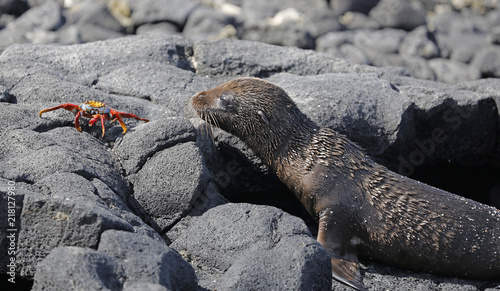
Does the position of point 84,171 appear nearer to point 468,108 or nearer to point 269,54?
point 269,54

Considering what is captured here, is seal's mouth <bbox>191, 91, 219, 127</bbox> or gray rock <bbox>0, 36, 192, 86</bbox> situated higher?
seal's mouth <bbox>191, 91, 219, 127</bbox>

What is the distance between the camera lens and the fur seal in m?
6.30

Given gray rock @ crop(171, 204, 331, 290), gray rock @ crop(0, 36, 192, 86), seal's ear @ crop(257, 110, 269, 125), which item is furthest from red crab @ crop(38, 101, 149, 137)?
gray rock @ crop(171, 204, 331, 290)

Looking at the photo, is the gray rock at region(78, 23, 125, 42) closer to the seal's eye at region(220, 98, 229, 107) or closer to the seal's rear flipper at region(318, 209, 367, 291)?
the seal's eye at region(220, 98, 229, 107)

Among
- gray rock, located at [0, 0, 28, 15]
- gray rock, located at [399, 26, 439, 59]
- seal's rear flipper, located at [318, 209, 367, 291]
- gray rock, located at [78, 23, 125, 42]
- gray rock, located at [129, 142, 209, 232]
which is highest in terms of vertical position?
gray rock, located at [129, 142, 209, 232]

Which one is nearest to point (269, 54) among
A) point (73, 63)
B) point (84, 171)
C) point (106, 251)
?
point (73, 63)

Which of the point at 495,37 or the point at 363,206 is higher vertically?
the point at 363,206

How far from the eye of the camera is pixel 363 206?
650 centimetres

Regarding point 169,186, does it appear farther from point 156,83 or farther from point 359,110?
point 359,110

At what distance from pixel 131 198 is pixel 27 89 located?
6.94 ft

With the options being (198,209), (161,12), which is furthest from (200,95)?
(161,12)

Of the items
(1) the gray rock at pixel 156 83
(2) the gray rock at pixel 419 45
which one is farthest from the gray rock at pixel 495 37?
(1) the gray rock at pixel 156 83

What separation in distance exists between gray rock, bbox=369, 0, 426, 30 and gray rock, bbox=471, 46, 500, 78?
3.05m

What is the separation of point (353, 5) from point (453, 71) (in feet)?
19.5
